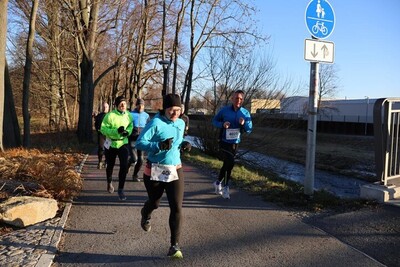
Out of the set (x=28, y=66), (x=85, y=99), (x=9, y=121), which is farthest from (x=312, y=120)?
(x=85, y=99)

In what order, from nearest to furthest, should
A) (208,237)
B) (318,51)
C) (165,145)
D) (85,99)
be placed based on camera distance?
(165,145)
(208,237)
(318,51)
(85,99)

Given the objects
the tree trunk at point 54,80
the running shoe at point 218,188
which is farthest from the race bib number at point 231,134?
the tree trunk at point 54,80

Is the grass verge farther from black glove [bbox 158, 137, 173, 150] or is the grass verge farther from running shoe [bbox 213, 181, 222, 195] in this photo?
black glove [bbox 158, 137, 173, 150]

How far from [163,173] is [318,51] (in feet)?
13.3

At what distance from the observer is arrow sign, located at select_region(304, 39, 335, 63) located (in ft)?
22.7

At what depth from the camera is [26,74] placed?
16.3 m

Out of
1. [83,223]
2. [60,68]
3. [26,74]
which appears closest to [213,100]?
[26,74]

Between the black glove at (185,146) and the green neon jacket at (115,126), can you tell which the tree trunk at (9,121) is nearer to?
the green neon jacket at (115,126)

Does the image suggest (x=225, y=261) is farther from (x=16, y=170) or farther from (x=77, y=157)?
(x=77, y=157)

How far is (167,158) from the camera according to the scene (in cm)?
466

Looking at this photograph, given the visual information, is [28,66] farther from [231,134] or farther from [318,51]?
[318,51]

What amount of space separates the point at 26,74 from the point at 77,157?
535cm

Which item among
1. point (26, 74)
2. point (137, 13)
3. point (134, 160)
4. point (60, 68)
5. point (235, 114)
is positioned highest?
point (137, 13)

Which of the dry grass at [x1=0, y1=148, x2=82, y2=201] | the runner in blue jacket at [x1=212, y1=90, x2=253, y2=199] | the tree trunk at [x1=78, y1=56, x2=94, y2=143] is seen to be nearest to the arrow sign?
the runner in blue jacket at [x1=212, y1=90, x2=253, y2=199]
